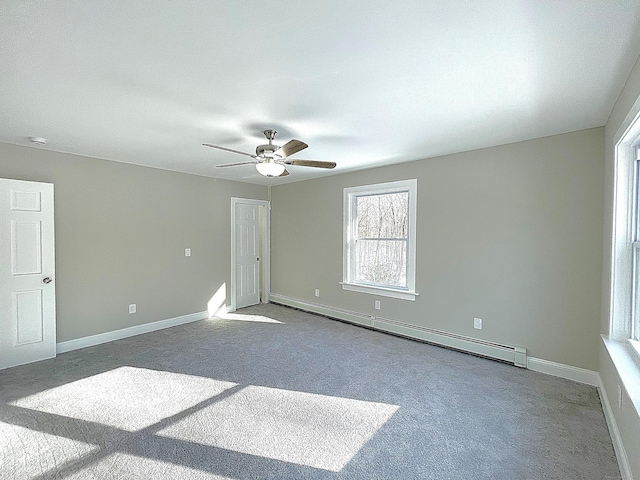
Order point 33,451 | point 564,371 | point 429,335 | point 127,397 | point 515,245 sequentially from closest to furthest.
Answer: point 33,451 → point 127,397 → point 564,371 → point 515,245 → point 429,335

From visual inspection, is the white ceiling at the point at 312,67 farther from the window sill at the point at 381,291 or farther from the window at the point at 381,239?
the window sill at the point at 381,291

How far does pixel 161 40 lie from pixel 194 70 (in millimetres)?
292

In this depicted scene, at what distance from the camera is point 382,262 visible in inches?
186

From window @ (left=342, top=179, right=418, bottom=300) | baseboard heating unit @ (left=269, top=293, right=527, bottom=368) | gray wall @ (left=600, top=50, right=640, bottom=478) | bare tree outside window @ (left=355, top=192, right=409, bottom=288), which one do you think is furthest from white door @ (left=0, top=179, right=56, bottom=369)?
gray wall @ (left=600, top=50, right=640, bottom=478)

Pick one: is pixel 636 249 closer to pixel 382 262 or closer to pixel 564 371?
pixel 564 371

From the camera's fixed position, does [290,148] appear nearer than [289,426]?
No

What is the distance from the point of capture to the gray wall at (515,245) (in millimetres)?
2990

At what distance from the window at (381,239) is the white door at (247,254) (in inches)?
78.6

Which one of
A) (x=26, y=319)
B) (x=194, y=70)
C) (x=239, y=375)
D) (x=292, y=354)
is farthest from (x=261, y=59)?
(x=26, y=319)

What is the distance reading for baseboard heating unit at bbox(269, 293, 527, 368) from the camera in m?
3.40

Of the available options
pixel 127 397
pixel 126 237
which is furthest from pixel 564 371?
pixel 126 237

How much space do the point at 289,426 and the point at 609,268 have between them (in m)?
2.77

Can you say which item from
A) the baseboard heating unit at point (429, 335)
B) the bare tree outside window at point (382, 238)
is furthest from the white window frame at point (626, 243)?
the bare tree outside window at point (382, 238)

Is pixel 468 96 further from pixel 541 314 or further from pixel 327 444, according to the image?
pixel 327 444
